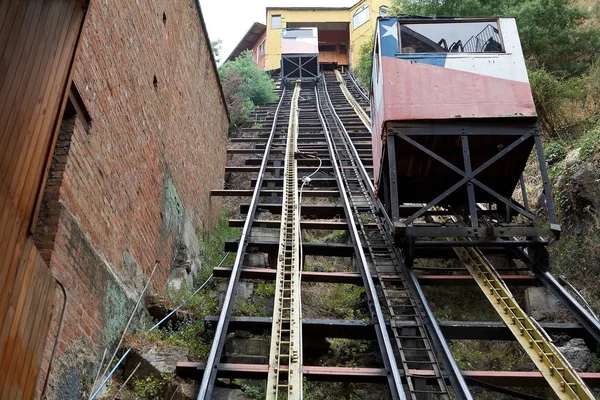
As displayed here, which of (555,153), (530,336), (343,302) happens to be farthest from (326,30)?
(530,336)

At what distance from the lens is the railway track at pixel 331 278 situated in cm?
382

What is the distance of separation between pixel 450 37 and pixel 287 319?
13.6 feet

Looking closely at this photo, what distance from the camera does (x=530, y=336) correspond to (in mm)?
4324

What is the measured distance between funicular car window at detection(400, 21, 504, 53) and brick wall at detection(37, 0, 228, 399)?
10.1ft

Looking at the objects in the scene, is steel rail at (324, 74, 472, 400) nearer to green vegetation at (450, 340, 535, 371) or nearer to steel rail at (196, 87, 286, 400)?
green vegetation at (450, 340, 535, 371)

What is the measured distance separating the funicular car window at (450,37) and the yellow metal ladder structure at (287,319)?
262cm

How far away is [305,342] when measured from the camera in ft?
15.8

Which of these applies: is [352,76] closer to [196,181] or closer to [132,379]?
[196,181]

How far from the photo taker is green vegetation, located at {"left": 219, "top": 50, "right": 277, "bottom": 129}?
53.7 ft

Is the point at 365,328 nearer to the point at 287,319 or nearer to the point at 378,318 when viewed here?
the point at 378,318

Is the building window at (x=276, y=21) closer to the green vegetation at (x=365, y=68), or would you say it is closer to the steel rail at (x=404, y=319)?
the green vegetation at (x=365, y=68)

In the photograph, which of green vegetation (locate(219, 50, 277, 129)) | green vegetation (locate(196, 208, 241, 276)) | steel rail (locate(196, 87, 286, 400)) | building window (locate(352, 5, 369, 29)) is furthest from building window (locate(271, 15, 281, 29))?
steel rail (locate(196, 87, 286, 400))

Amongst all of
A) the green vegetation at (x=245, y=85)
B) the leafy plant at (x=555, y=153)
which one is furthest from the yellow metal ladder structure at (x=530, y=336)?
the green vegetation at (x=245, y=85)

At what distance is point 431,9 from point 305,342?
1107 centimetres
